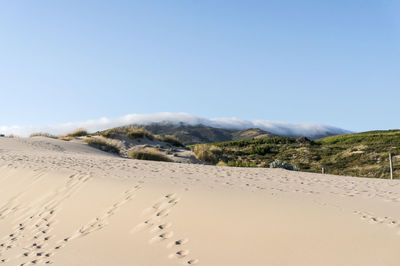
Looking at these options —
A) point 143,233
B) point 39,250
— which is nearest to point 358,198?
point 143,233

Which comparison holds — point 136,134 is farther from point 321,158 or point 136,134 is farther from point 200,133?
point 200,133

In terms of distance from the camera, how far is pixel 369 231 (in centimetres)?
384

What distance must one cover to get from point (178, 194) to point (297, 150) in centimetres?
2439

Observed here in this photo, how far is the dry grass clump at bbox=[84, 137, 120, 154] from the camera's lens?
2011 centimetres

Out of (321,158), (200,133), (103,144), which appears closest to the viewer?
(103,144)

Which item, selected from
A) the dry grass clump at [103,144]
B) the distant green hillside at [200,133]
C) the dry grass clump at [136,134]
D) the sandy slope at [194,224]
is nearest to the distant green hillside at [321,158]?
the dry grass clump at [136,134]

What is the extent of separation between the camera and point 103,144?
68.7 ft

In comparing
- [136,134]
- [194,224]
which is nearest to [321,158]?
[136,134]

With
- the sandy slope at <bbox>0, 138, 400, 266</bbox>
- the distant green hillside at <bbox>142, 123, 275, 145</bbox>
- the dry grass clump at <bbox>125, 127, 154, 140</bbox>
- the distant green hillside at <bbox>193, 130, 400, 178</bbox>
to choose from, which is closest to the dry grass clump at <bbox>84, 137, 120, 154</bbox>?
the dry grass clump at <bbox>125, 127, 154, 140</bbox>

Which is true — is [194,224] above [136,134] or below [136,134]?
below

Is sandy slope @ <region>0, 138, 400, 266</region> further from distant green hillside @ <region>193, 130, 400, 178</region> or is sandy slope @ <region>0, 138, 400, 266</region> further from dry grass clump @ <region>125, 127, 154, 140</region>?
dry grass clump @ <region>125, 127, 154, 140</region>

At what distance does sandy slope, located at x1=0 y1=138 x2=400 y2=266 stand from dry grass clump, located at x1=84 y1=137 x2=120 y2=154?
12694 mm

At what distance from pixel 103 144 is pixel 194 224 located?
1725cm

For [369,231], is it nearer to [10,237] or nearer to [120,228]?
[120,228]
